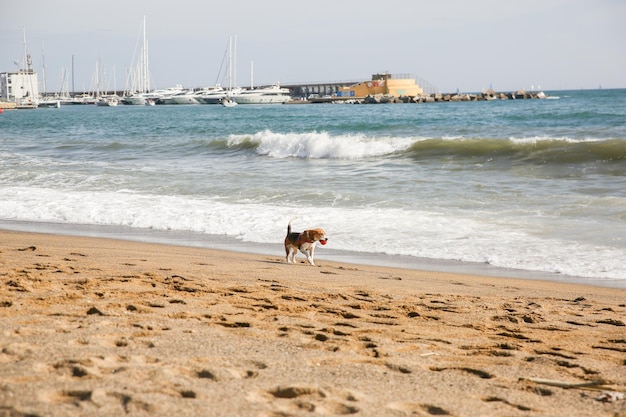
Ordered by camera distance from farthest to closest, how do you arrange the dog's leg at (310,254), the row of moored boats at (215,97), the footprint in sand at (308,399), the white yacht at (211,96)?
the white yacht at (211,96) → the row of moored boats at (215,97) → the dog's leg at (310,254) → the footprint in sand at (308,399)

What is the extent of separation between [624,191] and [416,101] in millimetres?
77065

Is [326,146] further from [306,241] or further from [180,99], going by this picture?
[180,99]

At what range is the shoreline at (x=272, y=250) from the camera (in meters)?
7.77

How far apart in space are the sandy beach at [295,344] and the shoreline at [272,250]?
60 centimetres

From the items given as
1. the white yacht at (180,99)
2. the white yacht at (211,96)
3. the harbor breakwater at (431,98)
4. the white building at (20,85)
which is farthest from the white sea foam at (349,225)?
the white building at (20,85)

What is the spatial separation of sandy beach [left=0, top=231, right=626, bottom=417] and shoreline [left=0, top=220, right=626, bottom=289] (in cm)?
60

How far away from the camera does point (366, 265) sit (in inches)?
322

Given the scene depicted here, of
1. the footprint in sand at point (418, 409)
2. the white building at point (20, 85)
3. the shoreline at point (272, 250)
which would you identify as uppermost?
the white building at point (20, 85)

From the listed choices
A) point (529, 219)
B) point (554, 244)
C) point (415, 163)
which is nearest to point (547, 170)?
point (415, 163)

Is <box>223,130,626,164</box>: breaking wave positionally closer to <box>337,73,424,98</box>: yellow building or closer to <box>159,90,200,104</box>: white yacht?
<box>337,73,424,98</box>: yellow building

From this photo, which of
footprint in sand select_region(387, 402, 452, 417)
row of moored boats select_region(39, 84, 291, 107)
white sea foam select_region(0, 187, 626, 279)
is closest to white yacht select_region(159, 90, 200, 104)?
row of moored boats select_region(39, 84, 291, 107)

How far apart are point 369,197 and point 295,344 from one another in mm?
9242

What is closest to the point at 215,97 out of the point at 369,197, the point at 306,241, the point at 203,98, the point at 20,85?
the point at 203,98

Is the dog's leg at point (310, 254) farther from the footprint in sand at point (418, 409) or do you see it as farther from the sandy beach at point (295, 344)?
the footprint in sand at point (418, 409)
